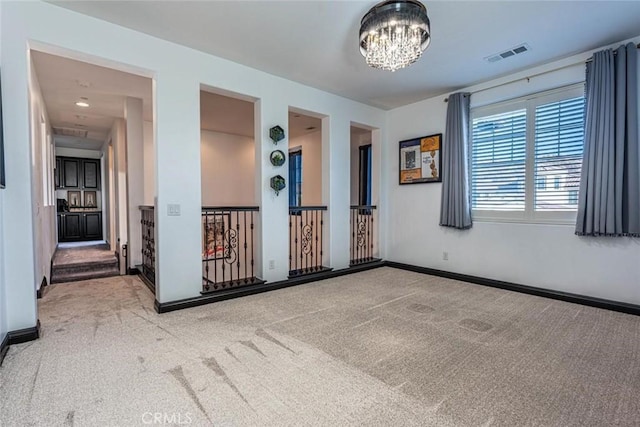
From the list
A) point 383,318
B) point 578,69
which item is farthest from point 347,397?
point 578,69

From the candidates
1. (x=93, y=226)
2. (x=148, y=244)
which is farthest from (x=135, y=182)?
(x=93, y=226)

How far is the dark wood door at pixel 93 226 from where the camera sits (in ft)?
29.4

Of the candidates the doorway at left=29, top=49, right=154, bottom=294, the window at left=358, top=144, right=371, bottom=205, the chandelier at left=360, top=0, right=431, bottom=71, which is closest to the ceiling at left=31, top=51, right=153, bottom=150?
the doorway at left=29, top=49, right=154, bottom=294

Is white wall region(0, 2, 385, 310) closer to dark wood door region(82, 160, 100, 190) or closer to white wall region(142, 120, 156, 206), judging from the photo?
white wall region(142, 120, 156, 206)

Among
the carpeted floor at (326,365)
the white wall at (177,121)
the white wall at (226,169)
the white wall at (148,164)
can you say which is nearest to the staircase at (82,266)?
the white wall at (148,164)

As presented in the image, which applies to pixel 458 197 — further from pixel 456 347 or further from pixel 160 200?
pixel 160 200

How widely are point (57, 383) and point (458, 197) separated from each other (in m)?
4.66

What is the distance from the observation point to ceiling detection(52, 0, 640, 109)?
2646 mm

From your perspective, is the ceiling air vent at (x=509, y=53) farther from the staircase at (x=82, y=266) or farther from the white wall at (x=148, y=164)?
the staircase at (x=82, y=266)

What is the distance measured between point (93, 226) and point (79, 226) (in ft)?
1.07

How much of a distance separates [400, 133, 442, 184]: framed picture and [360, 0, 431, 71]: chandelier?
2488mm

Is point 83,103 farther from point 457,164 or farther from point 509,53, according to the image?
point 509,53

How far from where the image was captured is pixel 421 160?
16.7 feet

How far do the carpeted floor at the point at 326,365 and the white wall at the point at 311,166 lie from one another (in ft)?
13.8
